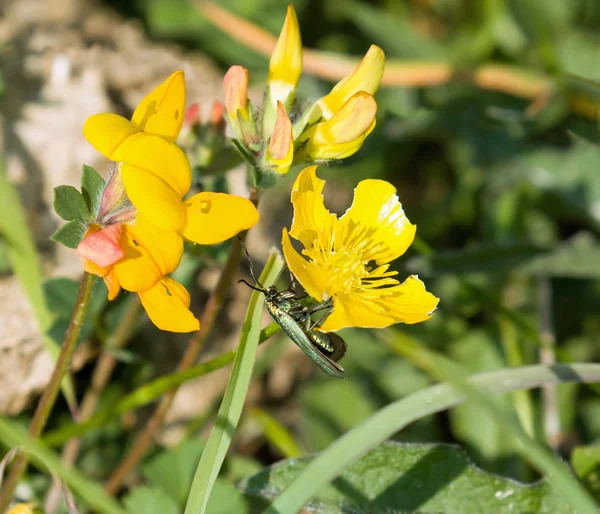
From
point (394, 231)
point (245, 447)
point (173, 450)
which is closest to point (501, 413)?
point (394, 231)

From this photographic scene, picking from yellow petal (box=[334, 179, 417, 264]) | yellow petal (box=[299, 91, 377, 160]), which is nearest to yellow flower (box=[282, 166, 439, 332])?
yellow petal (box=[334, 179, 417, 264])

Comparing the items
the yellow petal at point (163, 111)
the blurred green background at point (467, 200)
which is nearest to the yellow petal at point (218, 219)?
the yellow petal at point (163, 111)

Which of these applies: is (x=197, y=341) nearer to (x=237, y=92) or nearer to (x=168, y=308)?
(x=168, y=308)

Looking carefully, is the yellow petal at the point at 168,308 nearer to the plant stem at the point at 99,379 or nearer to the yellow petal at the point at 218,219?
the yellow petal at the point at 218,219

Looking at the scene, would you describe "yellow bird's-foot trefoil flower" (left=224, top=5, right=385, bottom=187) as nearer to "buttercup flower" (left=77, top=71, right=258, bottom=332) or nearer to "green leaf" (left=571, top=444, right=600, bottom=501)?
"buttercup flower" (left=77, top=71, right=258, bottom=332)

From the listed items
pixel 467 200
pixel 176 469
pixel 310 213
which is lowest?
pixel 176 469

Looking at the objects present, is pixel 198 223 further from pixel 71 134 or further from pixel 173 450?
pixel 71 134

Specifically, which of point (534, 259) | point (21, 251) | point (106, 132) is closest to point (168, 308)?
point (106, 132)
